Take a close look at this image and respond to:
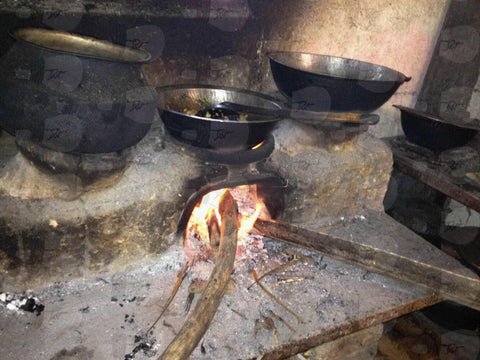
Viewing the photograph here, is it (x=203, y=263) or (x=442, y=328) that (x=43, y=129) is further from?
(x=442, y=328)

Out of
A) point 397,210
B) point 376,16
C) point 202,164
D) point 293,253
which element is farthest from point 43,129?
point 397,210

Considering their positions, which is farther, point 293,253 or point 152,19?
point 293,253

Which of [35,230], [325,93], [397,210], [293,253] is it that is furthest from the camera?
[397,210]

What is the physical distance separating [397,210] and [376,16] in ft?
7.93

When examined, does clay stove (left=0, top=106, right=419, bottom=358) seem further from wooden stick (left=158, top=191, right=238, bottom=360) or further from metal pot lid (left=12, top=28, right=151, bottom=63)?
metal pot lid (left=12, top=28, right=151, bottom=63)

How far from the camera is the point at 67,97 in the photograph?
179cm

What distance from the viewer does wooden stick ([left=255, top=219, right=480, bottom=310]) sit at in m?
2.67

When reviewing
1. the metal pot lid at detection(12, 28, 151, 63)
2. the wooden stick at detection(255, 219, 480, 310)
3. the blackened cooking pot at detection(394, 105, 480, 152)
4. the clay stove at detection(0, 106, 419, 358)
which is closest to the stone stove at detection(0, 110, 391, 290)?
the clay stove at detection(0, 106, 419, 358)

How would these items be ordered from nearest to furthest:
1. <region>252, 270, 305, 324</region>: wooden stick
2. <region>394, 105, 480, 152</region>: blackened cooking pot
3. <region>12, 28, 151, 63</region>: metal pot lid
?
<region>12, 28, 151, 63</region>: metal pot lid
<region>252, 270, 305, 324</region>: wooden stick
<region>394, 105, 480, 152</region>: blackened cooking pot

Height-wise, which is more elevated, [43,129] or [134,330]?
[43,129]

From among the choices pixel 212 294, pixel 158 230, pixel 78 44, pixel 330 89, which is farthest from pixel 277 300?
pixel 78 44

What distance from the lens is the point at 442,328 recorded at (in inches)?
155

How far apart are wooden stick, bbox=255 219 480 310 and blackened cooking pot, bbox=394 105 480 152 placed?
69.7 inches

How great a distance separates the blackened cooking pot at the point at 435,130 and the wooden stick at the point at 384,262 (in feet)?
5.81
